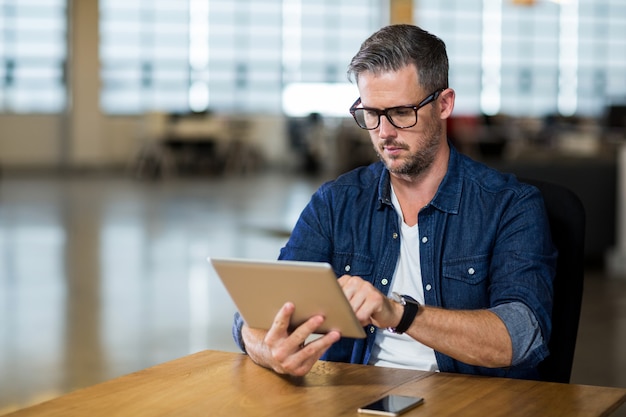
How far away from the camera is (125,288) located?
22.5 feet

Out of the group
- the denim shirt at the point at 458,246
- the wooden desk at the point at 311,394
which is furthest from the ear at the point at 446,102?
the wooden desk at the point at 311,394

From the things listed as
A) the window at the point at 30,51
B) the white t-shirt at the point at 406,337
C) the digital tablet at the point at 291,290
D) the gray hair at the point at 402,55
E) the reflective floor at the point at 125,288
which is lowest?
the reflective floor at the point at 125,288

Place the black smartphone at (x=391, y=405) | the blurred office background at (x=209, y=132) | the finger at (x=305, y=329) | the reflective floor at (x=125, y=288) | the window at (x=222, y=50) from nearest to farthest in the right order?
the black smartphone at (x=391, y=405)
the finger at (x=305, y=329)
the reflective floor at (x=125, y=288)
the blurred office background at (x=209, y=132)
the window at (x=222, y=50)

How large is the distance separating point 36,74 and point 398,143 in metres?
16.9

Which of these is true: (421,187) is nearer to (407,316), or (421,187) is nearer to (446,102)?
(446,102)

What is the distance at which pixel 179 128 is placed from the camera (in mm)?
17906

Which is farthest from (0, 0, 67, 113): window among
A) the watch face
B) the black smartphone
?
the black smartphone

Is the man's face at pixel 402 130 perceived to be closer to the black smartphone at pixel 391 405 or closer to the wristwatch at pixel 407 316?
the wristwatch at pixel 407 316

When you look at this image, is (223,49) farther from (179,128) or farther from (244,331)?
(244,331)

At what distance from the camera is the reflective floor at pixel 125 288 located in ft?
15.9

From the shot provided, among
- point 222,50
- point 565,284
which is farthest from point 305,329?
point 222,50

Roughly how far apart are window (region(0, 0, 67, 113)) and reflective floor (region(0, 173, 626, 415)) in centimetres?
523

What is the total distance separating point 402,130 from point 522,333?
18.2 inches

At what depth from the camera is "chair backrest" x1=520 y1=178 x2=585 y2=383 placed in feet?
7.30
